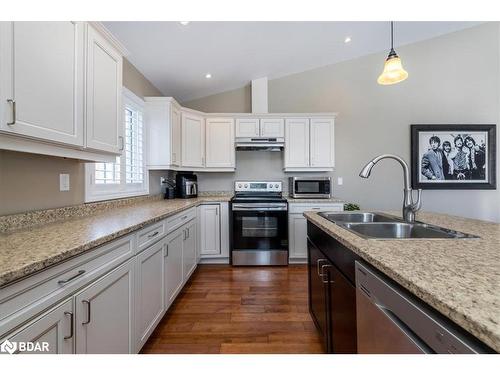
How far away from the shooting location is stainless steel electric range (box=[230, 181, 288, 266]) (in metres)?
3.20

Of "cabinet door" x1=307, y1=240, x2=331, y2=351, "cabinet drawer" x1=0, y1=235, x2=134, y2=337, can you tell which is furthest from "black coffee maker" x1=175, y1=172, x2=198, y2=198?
"cabinet drawer" x1=0, y1=235, x2=134, y2=337

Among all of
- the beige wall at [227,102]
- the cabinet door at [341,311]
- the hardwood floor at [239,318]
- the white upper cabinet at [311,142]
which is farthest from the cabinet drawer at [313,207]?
the cabinet door at [341,311]

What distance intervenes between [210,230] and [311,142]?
76.0 inches

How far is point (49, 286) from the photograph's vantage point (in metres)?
0.82

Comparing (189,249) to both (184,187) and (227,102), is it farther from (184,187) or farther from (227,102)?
(227,102)

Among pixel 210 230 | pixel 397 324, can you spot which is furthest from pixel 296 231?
pixel 397 324

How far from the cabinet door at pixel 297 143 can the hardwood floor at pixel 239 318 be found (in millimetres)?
1601

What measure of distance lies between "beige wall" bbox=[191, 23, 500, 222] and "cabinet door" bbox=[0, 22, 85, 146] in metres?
2.65

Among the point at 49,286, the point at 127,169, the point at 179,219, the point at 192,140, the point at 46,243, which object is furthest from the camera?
the point at 192,140

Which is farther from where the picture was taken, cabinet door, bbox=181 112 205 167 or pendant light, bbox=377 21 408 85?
cabinet door, bbox=181 112 205 167

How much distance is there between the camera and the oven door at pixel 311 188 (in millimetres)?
3482

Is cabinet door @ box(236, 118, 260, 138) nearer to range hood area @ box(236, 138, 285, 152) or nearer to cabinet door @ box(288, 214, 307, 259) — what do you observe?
range hood area @ box(236, 138, 285, 152)

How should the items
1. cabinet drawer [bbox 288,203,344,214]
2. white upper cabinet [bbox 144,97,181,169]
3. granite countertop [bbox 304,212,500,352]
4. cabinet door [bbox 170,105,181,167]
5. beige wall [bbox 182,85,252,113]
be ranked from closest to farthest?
granite countertop [bbox 304,212,500,352] → white upper cabinet [bbox 144,97,181,169] → cabinet door [bbox 170,105,181,167] → cabinet drawer [bbox 288,203,344,214] → beige wall [bbox 182,85,252,113]
